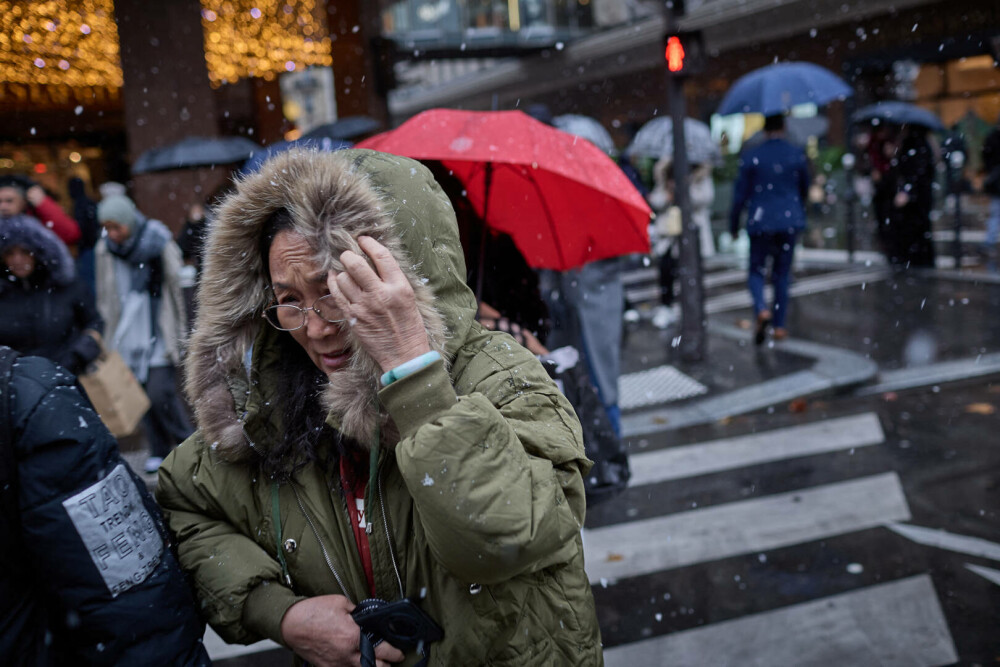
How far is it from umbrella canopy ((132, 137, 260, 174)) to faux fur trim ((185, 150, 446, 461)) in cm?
730

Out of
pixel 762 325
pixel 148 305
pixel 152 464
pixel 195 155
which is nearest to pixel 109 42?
pixel 195 155

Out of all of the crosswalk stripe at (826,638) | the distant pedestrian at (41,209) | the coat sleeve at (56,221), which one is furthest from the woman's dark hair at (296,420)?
the coat sleeve at (56,221)

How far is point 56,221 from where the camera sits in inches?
322

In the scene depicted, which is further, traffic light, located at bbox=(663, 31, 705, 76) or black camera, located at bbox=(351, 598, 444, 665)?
traffic light, located at bbox=(663, 31, 705, 76)

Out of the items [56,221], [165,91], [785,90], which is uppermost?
[165,91]

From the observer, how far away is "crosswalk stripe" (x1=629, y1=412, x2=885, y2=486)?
18.7ft

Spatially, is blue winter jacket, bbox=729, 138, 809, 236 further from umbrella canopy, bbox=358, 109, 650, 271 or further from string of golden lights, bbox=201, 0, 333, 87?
string of golden lights, bbox=201, 0, 333, 87

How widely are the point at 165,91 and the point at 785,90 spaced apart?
792 cm

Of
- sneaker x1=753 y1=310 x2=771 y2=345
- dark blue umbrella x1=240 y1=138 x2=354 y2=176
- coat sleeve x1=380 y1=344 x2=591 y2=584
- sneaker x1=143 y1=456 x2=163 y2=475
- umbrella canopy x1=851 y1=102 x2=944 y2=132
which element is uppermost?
umbrella canopy x1=851 y1=102 x2=944 y2=132

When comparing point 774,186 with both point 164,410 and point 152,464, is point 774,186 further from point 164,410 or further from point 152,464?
point 152,464

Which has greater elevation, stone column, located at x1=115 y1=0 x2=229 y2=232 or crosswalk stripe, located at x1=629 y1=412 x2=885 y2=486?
stone column, located at x1=115 y1=0 x2=229 y2=232

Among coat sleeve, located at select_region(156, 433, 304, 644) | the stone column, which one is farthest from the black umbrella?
coat sleeve, located at select_region(156, 433, 304, 644)

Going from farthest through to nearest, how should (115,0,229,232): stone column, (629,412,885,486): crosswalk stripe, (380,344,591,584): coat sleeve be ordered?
1. (115,0,229,232): stone column
2. (629,412,885,486): crosswalk stripe
3. (380,344,591,584): coat sleeve

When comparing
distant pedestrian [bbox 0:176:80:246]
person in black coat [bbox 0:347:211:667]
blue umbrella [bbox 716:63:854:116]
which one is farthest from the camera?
blue umbrella [bbox 716:63:854:116]
